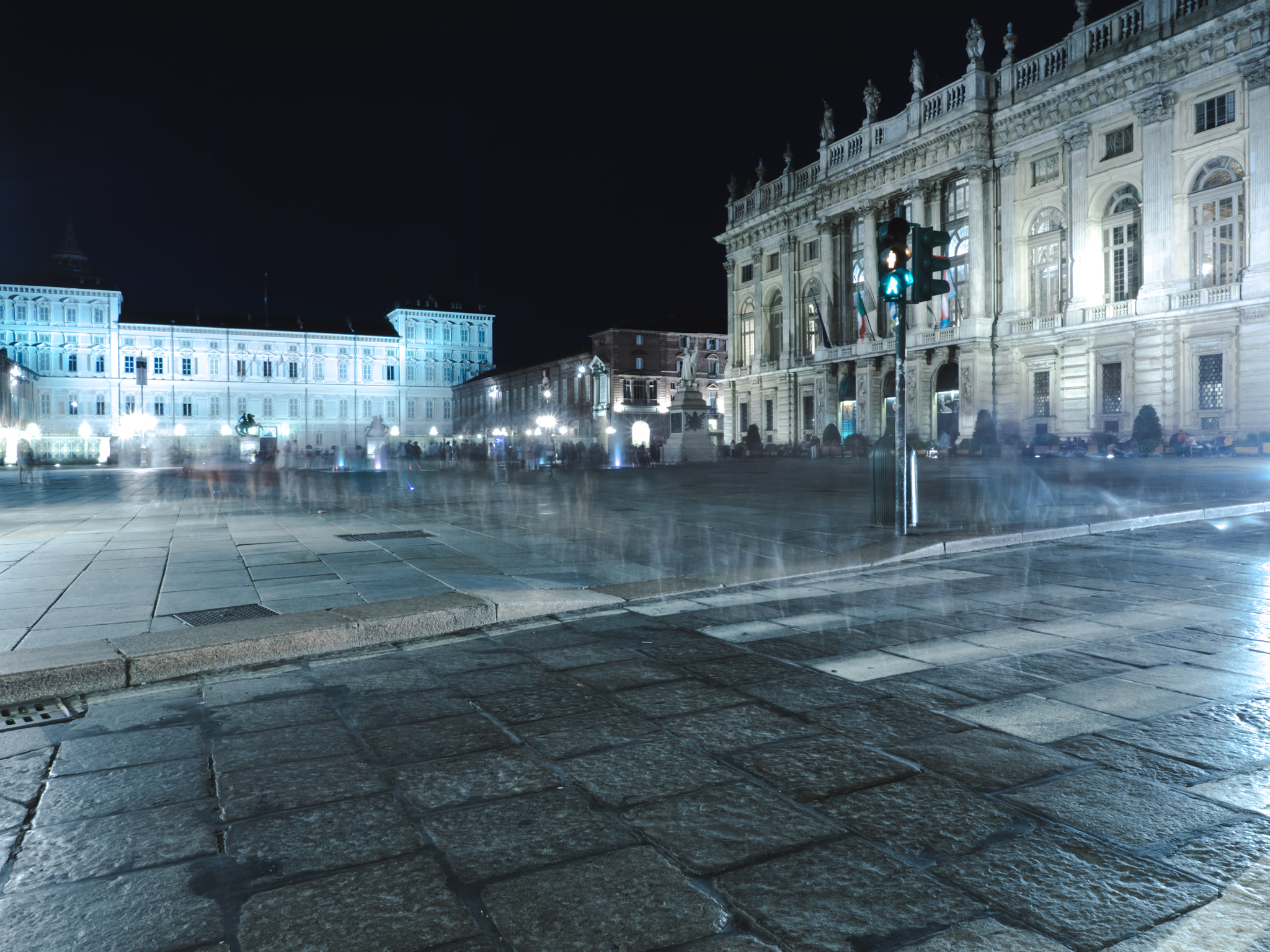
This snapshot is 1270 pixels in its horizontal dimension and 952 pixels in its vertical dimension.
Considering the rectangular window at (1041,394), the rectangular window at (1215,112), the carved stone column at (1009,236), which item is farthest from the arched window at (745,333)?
the rectangular window at (1215,112)

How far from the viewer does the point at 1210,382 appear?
2770 cm

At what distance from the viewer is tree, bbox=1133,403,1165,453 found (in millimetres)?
27031

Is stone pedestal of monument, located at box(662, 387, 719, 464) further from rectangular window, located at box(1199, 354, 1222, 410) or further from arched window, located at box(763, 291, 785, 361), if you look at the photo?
arched window, located at box(763, 291, 785, 361)

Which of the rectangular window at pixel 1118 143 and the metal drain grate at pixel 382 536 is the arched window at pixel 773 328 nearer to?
the rectangular window at pixel 1118 143

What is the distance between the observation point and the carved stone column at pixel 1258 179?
25.7 metres

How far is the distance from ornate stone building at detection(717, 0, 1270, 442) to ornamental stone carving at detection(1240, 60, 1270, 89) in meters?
0.05

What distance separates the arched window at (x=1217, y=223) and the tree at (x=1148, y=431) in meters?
5.14

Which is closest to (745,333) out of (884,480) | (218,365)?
(884,480)

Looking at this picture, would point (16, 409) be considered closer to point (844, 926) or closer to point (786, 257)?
point (786, 257)

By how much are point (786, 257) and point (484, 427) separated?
45.5m

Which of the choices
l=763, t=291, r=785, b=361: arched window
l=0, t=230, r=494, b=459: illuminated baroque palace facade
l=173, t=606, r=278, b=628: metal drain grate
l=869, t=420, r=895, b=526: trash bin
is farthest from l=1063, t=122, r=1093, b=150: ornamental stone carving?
l=0, t=230, r=494, b=459: illuminated baroque palace facade

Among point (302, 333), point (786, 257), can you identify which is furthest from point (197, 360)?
point (786, 257)

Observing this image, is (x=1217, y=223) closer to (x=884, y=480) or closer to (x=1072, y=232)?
(x=1072, y=232)

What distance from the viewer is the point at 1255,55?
25.8 metres
